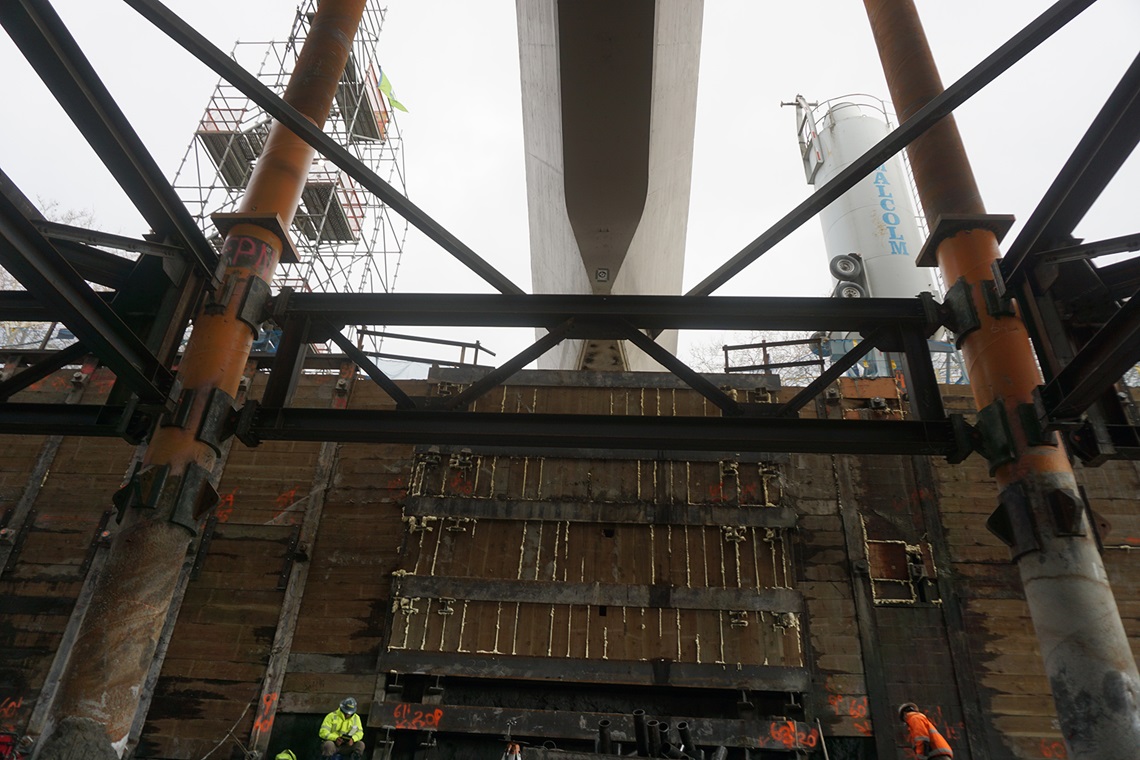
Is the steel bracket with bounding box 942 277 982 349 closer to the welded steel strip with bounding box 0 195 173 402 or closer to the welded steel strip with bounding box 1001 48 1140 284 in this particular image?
the welded steel strip with bounding box 1001 48 1140 284

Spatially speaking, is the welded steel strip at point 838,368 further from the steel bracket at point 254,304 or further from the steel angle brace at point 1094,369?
the steel bracket at point 254,304

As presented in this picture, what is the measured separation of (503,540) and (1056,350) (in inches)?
307

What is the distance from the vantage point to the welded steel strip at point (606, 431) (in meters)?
5.29

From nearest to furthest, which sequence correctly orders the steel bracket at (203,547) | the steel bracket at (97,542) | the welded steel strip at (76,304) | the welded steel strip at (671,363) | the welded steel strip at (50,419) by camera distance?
the welded steel strip at (76,304)
the welded steel strip at (50,419)
the welded steel strip at (671,363)
the steel bracket at (203,547)
the steel bracket at (97,542)

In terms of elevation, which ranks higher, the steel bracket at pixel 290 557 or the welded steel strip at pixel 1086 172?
the welded steel strip at pixel 1086 172

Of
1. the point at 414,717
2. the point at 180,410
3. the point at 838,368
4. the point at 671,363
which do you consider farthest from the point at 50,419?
the point at 838,368

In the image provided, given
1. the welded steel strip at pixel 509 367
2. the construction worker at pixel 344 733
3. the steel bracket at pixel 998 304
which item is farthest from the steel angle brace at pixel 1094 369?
the construction worker at pixel 344 733

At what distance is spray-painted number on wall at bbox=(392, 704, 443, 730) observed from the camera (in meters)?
9.27

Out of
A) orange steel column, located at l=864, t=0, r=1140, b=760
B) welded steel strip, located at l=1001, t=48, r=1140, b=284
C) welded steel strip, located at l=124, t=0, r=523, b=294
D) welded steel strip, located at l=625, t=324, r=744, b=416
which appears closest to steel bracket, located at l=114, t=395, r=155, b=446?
welded steel strip, located at l=124, t=0, r=523, b=294

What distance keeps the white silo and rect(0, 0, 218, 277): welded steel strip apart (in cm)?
1951

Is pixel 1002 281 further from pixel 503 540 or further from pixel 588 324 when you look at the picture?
pixel 503 540

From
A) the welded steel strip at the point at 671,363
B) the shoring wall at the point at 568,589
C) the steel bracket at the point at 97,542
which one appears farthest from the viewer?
the steel bracket at the point at 97,542

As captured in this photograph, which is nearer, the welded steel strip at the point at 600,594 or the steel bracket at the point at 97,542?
the welded steel strip at the point at 600,594

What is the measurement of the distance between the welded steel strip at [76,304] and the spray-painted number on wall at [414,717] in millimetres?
6289
